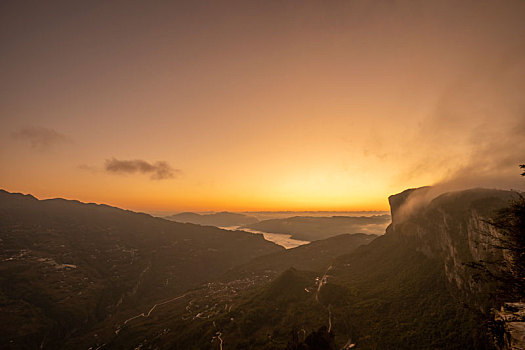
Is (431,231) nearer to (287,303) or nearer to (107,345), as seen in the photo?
(287,303)

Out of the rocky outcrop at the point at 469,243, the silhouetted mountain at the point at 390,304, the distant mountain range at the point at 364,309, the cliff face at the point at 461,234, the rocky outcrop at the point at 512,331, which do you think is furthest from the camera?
the distant mountain range at the point at 364,309

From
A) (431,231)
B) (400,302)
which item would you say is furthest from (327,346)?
(431,231)

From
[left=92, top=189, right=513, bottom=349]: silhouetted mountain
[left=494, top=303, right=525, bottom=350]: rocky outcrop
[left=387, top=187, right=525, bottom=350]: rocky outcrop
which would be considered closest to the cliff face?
[left=387, top=187, right=525, bottom=350]: rocky outcrop

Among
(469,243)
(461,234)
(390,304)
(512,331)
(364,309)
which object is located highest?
(512,331)

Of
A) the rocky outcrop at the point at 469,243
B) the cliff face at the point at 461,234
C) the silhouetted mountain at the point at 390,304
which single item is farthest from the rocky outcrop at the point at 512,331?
the silhouetted mountain at the point at 390,304

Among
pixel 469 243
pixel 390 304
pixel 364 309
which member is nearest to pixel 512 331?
pixel 469 243

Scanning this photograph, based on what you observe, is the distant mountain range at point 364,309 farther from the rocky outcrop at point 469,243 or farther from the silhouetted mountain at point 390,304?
the rocky outcrop at point 469,243

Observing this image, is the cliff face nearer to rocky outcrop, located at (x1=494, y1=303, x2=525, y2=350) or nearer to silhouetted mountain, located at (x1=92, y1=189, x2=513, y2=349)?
silhouetted mountain, located at (x1=92, y1=189, x2=513, y2=349)

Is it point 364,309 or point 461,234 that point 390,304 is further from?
point 461,234

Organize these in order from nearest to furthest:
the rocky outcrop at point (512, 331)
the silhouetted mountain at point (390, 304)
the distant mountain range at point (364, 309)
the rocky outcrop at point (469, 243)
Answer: the rocky outcrop at point (512, 331)
the rocky outcrop at point (469, 243)
the silhouetted mountain at point (390, 304)
the distant mountain range at point (364, 309)
